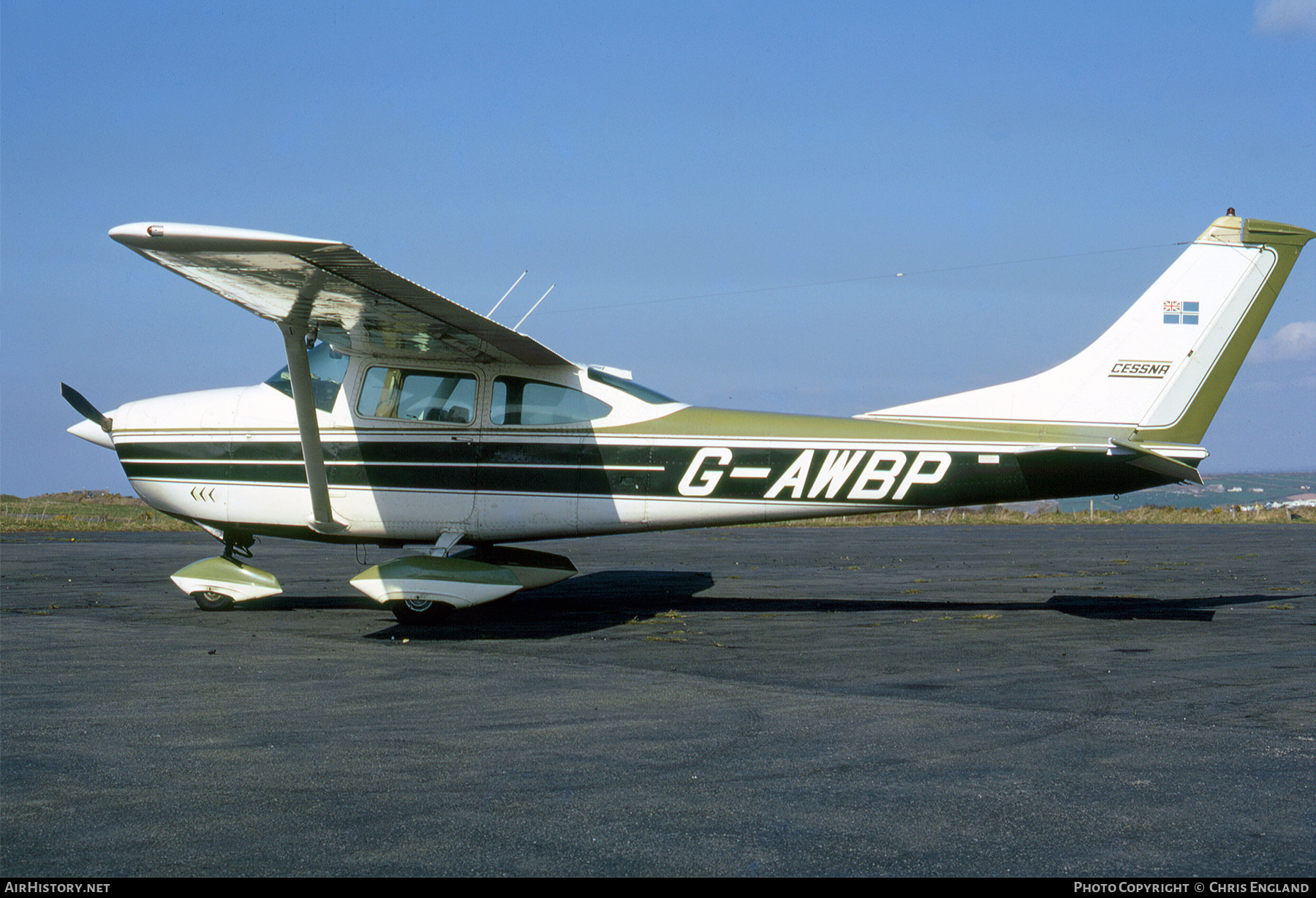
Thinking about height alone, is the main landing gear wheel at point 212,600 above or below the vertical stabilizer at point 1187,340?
below

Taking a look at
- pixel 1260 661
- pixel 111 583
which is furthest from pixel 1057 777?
pixel 111 583

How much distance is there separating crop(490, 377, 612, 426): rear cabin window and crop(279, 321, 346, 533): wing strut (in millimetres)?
1647

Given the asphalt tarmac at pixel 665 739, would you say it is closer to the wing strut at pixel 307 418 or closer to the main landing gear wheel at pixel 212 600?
the main landing gear wheel at pixel 212 600

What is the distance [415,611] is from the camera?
9461 mm

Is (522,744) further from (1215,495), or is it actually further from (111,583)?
(1215,495)

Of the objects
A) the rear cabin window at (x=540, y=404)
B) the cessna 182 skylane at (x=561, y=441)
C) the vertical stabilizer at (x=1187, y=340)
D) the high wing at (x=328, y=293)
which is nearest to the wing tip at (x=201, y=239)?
the high wing at (x=328, y=293)

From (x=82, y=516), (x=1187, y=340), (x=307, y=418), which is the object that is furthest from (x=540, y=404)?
(x=82, y=516)

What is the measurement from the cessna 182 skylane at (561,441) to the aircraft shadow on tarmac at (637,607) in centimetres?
44

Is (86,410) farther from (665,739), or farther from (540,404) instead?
(665,739)

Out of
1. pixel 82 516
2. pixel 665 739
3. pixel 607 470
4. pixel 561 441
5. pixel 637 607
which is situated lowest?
pixel 82 516

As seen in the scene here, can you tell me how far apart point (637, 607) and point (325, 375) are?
3.94 meters

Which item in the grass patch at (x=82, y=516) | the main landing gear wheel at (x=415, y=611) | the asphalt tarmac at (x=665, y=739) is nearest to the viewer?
the asphalt tarmac at (x=665, y=739)

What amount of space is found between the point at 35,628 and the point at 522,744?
5897 millimetres

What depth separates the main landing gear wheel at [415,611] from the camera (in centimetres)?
945
